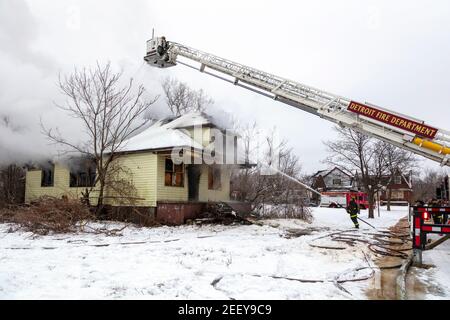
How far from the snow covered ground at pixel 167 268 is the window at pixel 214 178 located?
7759 millimetres

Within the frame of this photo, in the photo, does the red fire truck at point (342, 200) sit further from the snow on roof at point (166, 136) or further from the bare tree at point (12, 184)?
the bare tree at point (12, 184)

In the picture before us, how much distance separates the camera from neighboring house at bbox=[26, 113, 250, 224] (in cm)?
1512

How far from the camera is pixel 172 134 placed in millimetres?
16219

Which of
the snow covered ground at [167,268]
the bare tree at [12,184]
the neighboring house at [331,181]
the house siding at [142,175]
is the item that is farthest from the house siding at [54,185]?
the neighboring house at [331,181]

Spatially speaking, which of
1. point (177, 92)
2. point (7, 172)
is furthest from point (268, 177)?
point (177, 92)

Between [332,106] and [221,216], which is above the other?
[332,106]

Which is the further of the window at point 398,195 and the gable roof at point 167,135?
the window at point 398,195

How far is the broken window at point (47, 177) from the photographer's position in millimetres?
19016

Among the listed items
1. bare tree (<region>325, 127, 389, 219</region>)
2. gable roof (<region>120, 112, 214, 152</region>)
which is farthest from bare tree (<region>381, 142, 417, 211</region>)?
gable roof (<region>120, 112, 214, 152</region>)

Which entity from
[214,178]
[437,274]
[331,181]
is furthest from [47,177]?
[331,181]

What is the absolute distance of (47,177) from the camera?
63.4 ft

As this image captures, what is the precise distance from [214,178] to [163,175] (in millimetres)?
3946

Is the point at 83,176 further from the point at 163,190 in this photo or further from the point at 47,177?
the point at 163,190

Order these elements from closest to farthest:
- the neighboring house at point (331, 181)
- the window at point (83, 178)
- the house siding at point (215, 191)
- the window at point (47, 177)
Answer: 1. the window at point (83, 178)
2. the house siding at point (215, 191)
3. the window at point (47, 177)
4. the neighboring house at point (331, 181)
